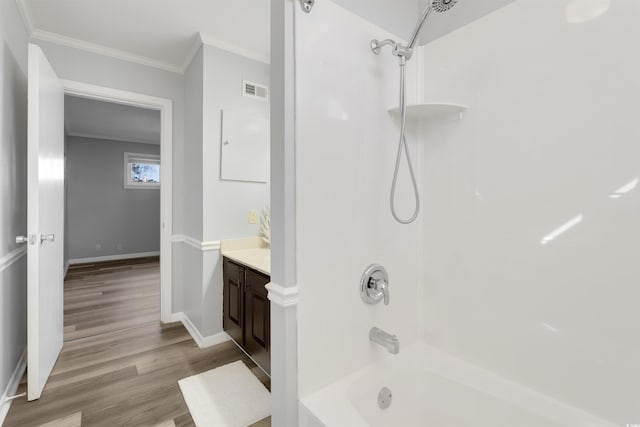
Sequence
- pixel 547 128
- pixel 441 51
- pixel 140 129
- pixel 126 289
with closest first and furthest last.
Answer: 1. pixel 547 128
2. pixel 441 51
3. pixel 126 289
4. pixel 140 129

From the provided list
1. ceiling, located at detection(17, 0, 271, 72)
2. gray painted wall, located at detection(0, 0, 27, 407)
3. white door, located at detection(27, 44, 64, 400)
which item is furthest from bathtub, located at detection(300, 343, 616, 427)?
ceiling, located at detection(17, 0, 271, 72)

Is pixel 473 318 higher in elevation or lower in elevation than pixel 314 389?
higher

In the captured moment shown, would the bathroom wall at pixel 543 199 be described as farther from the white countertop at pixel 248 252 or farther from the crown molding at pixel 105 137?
the crown molding at pixel 105 137

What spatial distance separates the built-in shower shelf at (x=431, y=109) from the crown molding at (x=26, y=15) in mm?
2644

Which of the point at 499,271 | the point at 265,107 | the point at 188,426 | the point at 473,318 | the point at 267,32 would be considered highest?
the point at 267,32

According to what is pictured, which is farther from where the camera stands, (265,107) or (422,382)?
(265,107)

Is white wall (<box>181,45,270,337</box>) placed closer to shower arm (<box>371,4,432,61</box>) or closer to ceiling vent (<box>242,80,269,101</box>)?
ceiling vent (<box>242,80,269,101</box>)

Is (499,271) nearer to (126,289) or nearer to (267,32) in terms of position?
(267,32)

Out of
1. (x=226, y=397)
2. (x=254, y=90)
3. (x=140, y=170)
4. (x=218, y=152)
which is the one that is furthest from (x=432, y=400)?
(x=140, y=170)

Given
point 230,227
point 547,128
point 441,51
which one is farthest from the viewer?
point 230,227

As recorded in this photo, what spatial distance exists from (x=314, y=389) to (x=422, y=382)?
21.9 inches

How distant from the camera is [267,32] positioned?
241cm

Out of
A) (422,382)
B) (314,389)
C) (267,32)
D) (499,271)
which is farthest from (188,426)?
(267,32)

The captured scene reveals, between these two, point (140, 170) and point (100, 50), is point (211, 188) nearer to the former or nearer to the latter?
point (100, 50)
